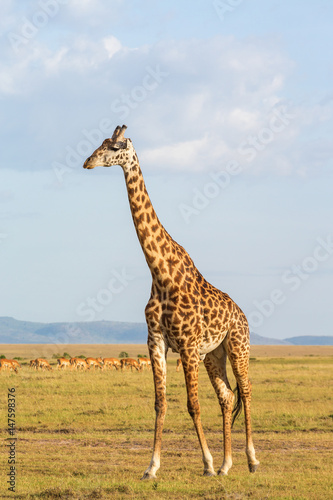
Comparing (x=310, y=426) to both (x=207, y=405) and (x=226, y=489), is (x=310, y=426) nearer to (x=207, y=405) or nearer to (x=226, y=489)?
(x=207, y=405)

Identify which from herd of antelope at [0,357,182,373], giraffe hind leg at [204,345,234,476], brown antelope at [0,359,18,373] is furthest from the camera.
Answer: herd of antelope at [0,357,182,373]

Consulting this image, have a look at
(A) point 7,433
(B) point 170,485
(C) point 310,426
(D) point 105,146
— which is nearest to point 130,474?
(B) point 170,485

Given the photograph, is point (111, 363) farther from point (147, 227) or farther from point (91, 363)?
point (147, 227)

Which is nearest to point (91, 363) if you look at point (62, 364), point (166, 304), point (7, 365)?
point (62, 364)

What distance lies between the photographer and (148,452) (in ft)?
42.4

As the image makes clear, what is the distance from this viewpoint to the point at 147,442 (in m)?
14.5

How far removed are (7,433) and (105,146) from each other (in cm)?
910

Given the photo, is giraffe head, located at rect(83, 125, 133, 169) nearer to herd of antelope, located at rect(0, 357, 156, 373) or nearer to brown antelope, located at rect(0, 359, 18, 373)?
brown antelope, located at rect(0, 359, 18, 373)

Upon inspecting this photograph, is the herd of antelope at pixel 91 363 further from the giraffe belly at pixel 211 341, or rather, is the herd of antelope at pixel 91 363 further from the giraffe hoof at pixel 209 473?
the giraffe hoof at pixel 209 473

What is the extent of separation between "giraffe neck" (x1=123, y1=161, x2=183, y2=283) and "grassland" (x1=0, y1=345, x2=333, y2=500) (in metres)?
2.94

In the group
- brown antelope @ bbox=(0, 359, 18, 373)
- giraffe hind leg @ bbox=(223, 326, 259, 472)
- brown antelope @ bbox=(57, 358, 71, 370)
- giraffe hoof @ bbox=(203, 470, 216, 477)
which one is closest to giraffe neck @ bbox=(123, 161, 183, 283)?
giraffe hind leg @ bbox=(223, 326, 259, 472)

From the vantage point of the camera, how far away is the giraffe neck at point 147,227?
9680mm

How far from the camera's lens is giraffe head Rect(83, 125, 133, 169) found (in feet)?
30.1

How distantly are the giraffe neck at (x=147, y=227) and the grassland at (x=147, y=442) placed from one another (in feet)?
9.64
